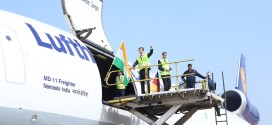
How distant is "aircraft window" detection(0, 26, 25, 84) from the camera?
8.75 m

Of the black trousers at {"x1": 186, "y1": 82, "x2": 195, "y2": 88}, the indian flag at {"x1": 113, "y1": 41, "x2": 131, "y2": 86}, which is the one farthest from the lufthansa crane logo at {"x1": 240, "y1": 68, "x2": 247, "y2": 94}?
the indian flag at {"x1": 113, "y1": 41, "x2": 131, "y2": 86}

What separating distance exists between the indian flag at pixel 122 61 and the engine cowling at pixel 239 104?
41.0 ft

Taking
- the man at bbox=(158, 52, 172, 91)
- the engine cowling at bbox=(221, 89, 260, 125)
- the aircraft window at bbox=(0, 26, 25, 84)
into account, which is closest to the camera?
the aircraft window at bbox=(0, 26, 25, 84)

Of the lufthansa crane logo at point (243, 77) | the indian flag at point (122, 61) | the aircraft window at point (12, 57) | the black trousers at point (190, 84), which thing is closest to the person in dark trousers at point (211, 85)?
the black trousers at point (190, 84)

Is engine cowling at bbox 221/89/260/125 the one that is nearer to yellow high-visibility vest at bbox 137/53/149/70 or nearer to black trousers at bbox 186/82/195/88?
black trousers at bbox 186/82/195/88

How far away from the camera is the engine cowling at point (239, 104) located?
77.2ft

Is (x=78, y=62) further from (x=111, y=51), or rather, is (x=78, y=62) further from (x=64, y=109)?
(x=111, y=51)

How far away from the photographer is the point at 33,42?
9.77 meters

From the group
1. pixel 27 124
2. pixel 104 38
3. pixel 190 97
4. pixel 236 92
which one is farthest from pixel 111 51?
pixel 236 92

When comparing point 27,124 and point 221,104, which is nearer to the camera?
point 27,124

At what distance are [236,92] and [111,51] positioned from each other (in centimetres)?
1263

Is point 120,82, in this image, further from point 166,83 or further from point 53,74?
point 53,74

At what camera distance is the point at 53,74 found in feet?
32.4

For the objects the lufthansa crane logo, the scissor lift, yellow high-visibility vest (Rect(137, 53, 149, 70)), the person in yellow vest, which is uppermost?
the lufthansa crane logo
